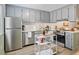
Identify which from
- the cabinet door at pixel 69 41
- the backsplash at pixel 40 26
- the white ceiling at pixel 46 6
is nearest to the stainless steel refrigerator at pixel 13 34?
the backsplash at pixel 40 26

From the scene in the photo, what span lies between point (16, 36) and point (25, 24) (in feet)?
0.78

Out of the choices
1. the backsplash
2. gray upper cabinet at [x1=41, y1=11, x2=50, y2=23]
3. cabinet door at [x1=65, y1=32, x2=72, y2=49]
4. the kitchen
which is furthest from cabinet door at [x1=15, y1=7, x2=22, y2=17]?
cabinet door at [x1=65, y1=32, x2=72, y2=49]

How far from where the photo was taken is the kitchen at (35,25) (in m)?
1.64

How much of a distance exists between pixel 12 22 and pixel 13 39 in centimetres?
27

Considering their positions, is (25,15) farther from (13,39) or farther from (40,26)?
(13,39)

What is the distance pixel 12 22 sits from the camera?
167 cm

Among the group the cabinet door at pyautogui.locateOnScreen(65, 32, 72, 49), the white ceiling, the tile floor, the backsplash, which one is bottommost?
the tile floor

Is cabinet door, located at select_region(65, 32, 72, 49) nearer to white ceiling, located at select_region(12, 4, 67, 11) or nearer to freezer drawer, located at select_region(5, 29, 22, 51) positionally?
white ceiling, located at select_region(12, 4, 67, 11)

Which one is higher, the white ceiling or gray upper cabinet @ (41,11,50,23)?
the white ceiling

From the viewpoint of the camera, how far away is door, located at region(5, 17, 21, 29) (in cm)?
163

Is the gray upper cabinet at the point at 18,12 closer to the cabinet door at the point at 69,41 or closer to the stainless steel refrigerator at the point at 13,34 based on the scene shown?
the stainless steel refrigerator at the point at 13,34

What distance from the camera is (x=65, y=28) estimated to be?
1.67 meters
